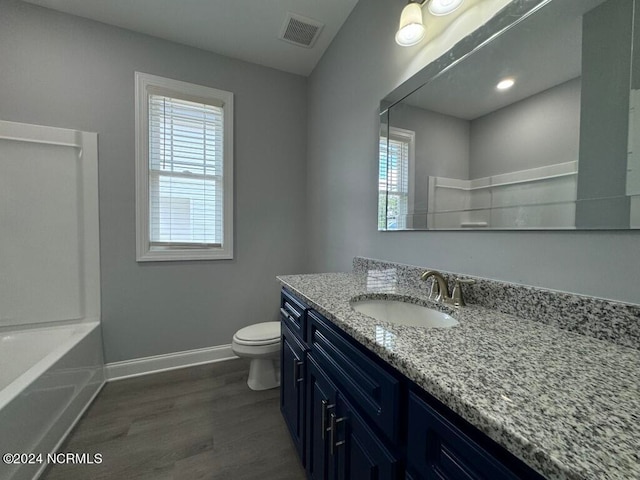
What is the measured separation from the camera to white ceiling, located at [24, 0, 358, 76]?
1.78 metres

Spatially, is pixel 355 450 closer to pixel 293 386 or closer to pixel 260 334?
pixel 293 386

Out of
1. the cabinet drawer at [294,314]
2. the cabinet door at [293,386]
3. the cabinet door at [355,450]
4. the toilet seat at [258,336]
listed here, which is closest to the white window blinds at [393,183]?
the cabinet drawer at [294,314]

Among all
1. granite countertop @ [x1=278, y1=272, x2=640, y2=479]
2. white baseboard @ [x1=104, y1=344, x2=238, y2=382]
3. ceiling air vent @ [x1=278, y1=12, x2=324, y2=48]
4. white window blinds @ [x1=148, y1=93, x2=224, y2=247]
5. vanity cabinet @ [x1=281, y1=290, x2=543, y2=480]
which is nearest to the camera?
granite countertop @ [x1=278, y1=272, x2=640, y2=479]

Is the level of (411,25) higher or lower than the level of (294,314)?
higher

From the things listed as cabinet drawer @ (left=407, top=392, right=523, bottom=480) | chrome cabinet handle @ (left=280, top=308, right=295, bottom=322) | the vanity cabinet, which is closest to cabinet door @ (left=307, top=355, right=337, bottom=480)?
the vanity cabinet

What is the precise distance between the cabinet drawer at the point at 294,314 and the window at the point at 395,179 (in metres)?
0.68

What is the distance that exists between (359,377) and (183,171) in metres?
2.22

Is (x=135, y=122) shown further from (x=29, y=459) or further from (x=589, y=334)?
(x=589, y=334)

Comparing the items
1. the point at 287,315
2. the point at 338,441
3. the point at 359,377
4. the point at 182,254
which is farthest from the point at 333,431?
the point at 182,254

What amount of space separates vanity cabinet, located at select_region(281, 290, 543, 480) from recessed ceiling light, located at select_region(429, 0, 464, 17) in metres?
1.36

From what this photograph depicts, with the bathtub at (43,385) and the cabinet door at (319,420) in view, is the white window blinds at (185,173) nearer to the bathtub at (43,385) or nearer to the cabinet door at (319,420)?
the bathtub at (43,385)

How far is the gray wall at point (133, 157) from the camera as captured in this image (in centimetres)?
182

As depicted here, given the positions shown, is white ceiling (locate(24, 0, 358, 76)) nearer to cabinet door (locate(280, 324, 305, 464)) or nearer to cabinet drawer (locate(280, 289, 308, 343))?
cabinet drawer (locate(280, 289, 308, 343))

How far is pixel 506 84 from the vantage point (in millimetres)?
923
